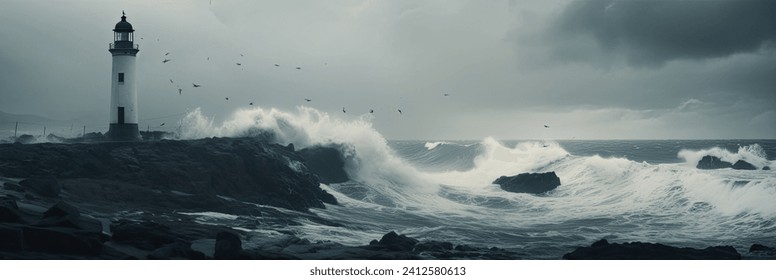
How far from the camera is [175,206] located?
17656 millimetres

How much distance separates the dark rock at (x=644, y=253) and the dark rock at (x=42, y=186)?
34.2 ft

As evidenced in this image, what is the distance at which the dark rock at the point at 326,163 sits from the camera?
29844 millimetres

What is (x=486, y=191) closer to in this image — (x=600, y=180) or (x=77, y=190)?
(x=600, y=180)

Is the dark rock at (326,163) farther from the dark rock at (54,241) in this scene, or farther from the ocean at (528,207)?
the dark rock at (54,241)

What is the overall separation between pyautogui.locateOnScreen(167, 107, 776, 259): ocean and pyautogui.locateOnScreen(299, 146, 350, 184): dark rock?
471mm

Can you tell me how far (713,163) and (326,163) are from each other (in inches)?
1047

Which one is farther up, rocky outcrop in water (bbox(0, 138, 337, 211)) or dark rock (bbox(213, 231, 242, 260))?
rocky outcrop in water (bbox(0, 138, 337, 211))

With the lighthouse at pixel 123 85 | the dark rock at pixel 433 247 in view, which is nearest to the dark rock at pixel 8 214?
the dark rock at pixel 433 247

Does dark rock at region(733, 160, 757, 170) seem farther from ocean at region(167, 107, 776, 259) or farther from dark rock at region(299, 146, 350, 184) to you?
dark rock at region(299, 146, 350, 184)

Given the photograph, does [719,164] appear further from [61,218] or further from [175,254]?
[61,218]

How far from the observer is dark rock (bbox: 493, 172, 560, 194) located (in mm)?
29719

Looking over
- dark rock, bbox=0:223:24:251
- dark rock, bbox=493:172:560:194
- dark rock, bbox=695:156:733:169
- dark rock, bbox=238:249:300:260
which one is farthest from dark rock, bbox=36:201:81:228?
dark rock, bbox=695:156:733:169

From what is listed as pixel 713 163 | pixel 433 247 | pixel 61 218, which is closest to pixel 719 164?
pixel 713 163
